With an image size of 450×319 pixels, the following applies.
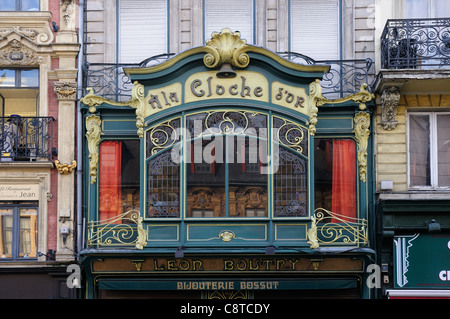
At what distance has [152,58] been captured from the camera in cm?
1692

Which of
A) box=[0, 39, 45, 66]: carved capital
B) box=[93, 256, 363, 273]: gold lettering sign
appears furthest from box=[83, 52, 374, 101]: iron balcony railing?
box=[93, 256, 363, 273]: gold lettering sign

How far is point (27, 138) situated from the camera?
1712cm

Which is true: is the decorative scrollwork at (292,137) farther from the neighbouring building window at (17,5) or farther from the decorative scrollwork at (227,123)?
the neighbouring building window at (17,5)

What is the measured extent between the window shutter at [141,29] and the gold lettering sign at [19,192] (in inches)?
147

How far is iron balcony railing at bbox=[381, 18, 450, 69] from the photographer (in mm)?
16516

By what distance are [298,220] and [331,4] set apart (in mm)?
5537

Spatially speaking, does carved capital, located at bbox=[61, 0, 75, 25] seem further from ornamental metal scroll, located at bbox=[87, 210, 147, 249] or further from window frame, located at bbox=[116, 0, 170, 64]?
ornamental metal scroll, located at bbox=[87, 210, 147, 249]

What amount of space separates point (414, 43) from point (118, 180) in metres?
7.42

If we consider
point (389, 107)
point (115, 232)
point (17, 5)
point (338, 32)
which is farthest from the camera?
point (338, 32)

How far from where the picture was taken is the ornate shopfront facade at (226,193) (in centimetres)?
1595

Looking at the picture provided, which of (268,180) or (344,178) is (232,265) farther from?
(344,178)

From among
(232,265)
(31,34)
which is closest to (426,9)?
(232,265)

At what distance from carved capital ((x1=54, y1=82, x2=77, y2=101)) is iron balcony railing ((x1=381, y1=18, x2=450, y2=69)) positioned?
723 cm
